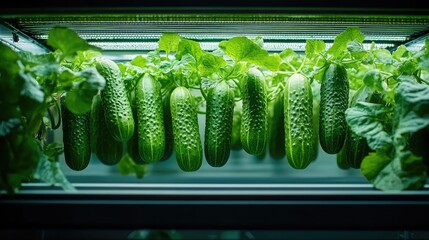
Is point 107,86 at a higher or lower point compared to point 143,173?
higher

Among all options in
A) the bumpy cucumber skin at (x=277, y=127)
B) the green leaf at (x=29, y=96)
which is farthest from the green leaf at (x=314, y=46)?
the green leaf at (x=29, y=96)

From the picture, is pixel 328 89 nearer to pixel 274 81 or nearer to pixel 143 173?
pixel 274 81

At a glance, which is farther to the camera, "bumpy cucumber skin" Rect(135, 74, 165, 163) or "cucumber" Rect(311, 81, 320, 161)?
"cucumber" Rect(311, 81, 320, 161)

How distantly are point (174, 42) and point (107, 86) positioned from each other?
0.74 feet

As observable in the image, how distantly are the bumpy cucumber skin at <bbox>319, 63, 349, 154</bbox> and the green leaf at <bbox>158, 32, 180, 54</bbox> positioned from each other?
0.43m

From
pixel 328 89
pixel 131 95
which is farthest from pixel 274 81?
pixel 131 95

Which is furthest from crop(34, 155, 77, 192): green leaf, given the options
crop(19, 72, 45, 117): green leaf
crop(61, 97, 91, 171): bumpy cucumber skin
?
crop(61, 97, 91, 171): bumpy cucumber skin

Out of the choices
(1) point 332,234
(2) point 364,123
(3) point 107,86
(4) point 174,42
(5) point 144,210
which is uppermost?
(4) point 174,42

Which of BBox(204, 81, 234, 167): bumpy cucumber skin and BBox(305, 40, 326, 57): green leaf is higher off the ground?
BBox(305, 40, 326, 57): green leaf

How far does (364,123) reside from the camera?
94 cm

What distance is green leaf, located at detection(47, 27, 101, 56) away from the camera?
0.85 metres

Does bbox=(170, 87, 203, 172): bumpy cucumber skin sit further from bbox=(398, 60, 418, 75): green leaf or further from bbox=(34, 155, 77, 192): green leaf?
bbox=(398, 60, 418, 75): green leaf

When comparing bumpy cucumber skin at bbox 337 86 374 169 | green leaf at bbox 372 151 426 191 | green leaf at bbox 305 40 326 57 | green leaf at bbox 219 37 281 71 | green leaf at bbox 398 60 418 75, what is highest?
green leaf at bbox 305 40 326 57

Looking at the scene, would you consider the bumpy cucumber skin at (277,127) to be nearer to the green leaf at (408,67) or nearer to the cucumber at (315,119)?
the cucumber at (315,119)
